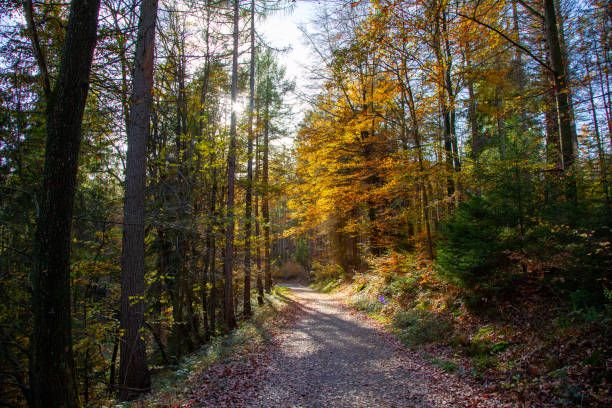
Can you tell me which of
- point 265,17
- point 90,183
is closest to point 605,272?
point 90,183

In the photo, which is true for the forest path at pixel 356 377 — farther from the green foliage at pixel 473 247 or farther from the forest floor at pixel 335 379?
the green foliage at pixel 473 247

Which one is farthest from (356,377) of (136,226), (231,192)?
(231,192)

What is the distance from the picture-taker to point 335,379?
5.76 metres

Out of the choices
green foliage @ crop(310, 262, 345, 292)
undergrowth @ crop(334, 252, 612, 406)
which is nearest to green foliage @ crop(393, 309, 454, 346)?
undergrowth @ crop(334, 252, 612, 406)

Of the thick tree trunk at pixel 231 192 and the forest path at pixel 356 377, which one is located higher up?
A: the thick tree trunk at pixel 231 192

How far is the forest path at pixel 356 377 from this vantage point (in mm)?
4684

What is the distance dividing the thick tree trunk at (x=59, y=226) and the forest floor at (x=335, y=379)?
2.11 metres

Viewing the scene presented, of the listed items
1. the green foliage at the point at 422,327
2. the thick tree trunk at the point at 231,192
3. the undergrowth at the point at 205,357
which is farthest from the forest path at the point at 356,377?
the thick tree trunk at the point at 231,192

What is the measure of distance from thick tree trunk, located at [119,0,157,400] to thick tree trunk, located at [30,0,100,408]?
1924 millimetres

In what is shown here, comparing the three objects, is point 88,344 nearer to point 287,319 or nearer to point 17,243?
point 17,243

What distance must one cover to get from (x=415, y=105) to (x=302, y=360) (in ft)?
29.0

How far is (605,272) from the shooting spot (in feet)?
15.6

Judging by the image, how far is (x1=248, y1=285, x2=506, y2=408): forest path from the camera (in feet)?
15.4

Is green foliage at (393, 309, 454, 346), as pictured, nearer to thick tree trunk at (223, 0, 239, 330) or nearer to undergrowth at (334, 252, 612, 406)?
undergrowth at (334, 252, 612, 406)
